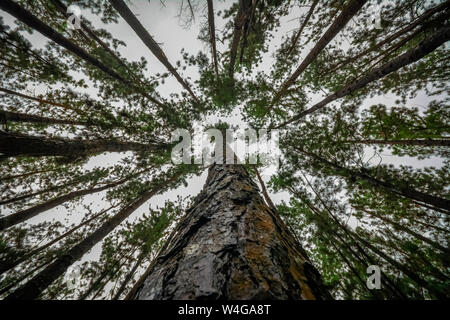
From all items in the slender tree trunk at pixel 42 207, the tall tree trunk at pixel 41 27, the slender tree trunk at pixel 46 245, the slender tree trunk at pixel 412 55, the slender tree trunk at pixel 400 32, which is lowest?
the slender tree trunk at pixel 46 245

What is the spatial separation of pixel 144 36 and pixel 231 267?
5.80m

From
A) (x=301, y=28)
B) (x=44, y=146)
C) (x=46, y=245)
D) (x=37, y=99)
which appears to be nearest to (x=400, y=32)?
(x=301, y=28)

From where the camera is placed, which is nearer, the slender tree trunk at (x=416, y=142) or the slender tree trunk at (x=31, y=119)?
the slender tree trunk at (x=31, y=119)

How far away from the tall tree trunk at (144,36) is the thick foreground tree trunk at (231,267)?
487 centimetres

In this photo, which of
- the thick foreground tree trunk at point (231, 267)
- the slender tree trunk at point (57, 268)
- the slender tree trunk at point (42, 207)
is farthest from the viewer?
the slender tree trunk at point (42, 207)

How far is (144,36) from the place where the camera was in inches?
182

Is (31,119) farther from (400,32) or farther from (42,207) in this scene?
(400,32)

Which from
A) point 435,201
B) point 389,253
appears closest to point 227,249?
point 435,201

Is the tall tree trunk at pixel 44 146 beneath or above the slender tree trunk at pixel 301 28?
beneath

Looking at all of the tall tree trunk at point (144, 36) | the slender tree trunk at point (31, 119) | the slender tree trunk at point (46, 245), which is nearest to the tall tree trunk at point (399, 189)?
the tall tree trunk at point (144, 36)

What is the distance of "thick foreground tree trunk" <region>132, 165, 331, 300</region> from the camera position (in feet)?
3.34

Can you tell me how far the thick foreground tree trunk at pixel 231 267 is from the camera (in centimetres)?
102

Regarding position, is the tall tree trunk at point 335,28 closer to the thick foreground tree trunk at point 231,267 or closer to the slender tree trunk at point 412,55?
the slender tree trunk at point 412,55
